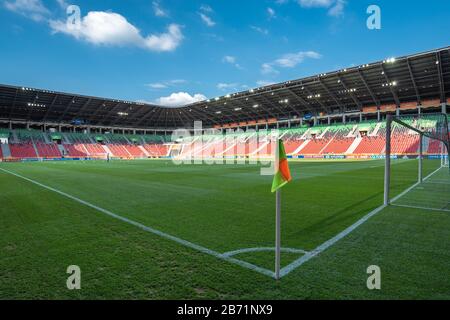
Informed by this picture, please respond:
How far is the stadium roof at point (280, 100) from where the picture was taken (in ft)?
138

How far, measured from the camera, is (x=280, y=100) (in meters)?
62.4

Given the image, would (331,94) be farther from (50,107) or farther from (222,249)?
(50,107)

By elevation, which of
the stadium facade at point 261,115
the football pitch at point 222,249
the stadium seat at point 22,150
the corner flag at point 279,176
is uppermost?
the stadium facade at point 261,115

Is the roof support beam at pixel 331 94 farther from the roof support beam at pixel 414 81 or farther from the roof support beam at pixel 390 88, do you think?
the roof support beam at pixel 414 81

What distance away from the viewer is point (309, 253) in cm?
413

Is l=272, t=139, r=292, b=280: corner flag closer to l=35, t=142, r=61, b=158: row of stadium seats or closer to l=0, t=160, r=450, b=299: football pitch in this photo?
l=0, t=160, r=450, b=299: football pitch

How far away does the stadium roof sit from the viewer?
138 ft

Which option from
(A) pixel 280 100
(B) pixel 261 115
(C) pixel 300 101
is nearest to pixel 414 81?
(C) pixel 300 101

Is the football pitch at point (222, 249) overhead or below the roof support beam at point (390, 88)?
below

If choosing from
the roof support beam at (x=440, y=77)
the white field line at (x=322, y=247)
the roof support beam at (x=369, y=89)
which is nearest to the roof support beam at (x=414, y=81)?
the roof support beam at (x=440, y=77)

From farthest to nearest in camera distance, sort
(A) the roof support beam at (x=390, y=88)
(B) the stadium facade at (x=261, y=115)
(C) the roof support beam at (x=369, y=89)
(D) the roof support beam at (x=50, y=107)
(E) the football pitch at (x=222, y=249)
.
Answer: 1. (D) the roof support beam at (x=50, y=107)
2. (B) the stadium facade at (x=261, y=115)
3. (C) the roof support beam at (x=369, y=89)
4. (A) the roof support beam at (x=390, y=88)
5. (E) the football pitch at (x=222, y=249)

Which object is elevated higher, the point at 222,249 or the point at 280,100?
the point at 280,100

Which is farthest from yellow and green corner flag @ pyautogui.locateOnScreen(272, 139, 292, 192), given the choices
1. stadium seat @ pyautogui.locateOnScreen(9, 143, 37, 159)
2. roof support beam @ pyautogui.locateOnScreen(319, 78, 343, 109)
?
stadium seat @ pyautogui.locateOnScreen(9, 143, 37, 159)
